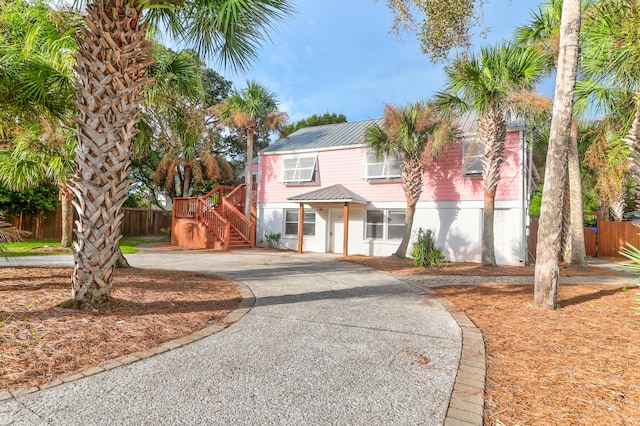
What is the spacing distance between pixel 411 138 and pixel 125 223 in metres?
18.7

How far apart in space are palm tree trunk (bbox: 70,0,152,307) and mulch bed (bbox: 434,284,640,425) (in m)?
4.68

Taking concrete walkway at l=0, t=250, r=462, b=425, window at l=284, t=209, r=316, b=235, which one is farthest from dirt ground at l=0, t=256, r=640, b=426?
window at l=284, t=209, r=316, b=235

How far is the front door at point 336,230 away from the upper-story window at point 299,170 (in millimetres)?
1964

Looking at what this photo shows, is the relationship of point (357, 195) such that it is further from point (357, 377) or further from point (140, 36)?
point (357, 377)

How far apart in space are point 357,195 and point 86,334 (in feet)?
44.6

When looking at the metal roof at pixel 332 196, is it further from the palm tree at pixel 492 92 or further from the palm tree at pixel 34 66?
the palm tree at pixel 34 66

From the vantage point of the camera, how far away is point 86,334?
3.77 m

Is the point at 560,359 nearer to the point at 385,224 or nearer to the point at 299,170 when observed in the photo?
the point at 385,224

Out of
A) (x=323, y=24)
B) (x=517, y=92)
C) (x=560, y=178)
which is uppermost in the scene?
(x=323, y=24)

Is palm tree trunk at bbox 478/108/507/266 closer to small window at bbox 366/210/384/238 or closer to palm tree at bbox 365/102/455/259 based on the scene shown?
palm tree at bbox 365/102/455/259

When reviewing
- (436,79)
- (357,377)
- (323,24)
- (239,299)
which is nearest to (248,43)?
(323,24)

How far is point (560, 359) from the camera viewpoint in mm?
3590

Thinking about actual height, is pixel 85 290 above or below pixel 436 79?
below

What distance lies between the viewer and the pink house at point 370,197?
1340 cm
